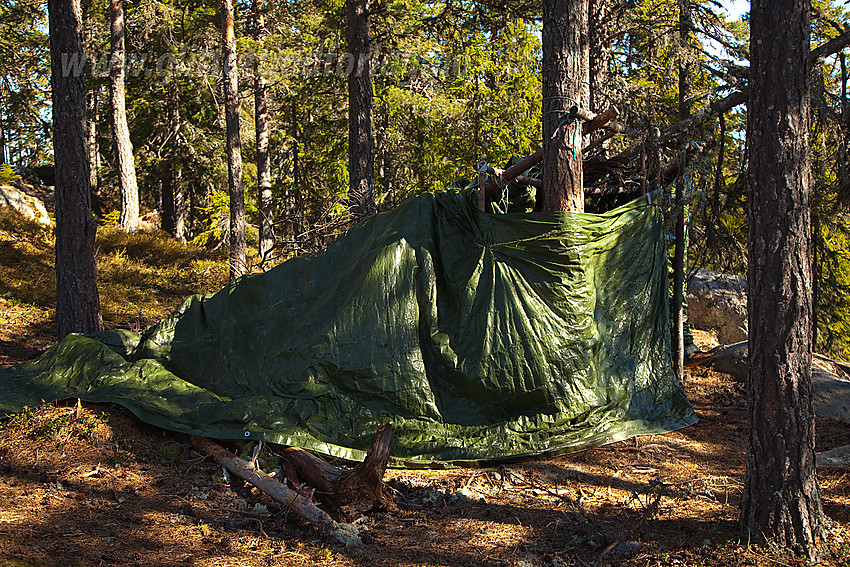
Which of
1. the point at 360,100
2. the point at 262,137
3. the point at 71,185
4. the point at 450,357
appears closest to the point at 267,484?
the point at 450,357

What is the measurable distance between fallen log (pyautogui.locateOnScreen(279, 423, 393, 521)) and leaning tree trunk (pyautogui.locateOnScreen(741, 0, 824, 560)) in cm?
231

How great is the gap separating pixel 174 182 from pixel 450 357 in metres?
14.2

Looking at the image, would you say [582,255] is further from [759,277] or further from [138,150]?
[138,150]

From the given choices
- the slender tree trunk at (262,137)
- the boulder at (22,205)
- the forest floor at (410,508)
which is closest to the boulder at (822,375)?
the forest floor at (410,508)

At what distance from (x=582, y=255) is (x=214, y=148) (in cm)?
1358

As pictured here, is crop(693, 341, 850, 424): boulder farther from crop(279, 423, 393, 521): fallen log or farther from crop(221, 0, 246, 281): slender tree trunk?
crop(221, 0, 246, 281): slender tree trunk

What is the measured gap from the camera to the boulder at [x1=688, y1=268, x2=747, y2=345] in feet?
35.5

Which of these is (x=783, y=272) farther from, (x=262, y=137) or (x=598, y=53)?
(x=262, y=137)

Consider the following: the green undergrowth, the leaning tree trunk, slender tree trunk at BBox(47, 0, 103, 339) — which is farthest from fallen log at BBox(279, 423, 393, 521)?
the green undergrowth

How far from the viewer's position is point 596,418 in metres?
5.55

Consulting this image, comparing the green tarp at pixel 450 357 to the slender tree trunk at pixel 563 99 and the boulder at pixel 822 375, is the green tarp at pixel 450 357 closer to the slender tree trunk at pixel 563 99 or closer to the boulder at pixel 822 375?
the slender tree trunk at pixel 563 99

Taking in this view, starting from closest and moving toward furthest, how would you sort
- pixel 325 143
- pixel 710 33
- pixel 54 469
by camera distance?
pixel 54 469 → pixel 710 33 → pixel 325 143

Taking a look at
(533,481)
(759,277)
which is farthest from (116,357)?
(759,277)

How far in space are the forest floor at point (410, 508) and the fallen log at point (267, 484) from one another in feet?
0.26
